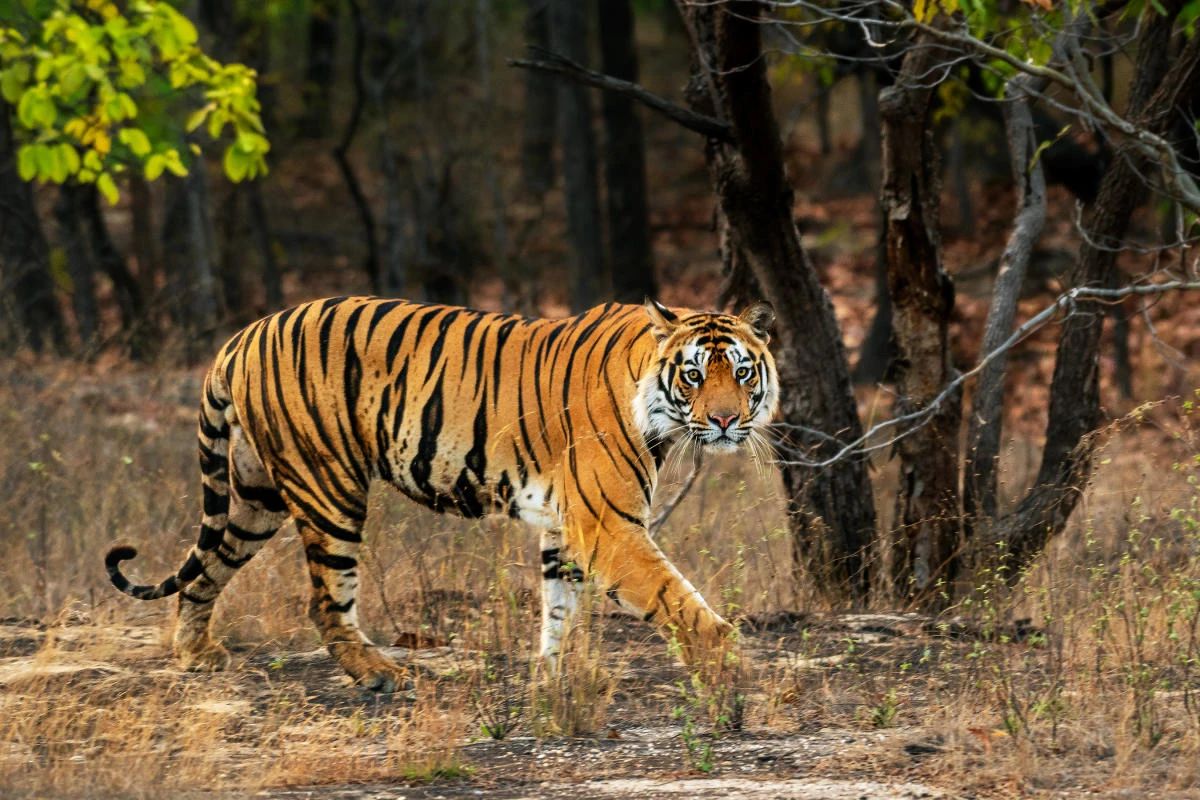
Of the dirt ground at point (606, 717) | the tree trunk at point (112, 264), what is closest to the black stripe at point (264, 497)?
the dirt ground at point (606, 717)

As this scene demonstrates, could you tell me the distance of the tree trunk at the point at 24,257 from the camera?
14.1 metres

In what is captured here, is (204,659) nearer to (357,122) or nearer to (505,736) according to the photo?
(505,736)

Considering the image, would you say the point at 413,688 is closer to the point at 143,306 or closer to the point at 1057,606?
the point at 1057,606

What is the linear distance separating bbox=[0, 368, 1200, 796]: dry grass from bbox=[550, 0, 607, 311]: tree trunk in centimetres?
926

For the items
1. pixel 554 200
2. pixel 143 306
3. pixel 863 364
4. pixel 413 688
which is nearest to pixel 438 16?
pixel 554 200

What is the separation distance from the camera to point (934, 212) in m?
7.88

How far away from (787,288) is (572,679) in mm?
2969

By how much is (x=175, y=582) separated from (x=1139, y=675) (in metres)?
3.85

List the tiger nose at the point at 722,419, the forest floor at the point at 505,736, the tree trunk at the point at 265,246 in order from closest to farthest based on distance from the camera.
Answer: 1. the forest floor at the point at 505,736
2. the tiger nose at the point at 722,419
3. the tree trunk at the point at 265,246

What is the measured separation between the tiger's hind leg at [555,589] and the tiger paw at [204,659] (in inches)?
55.2

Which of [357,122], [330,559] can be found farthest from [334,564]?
[357,122]

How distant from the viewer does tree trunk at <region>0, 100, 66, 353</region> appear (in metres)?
14.1

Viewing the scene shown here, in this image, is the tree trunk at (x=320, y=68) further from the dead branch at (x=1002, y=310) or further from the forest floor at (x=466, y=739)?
the forest floor at (x=466, y=739)

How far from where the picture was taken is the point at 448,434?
6523 millimetres
